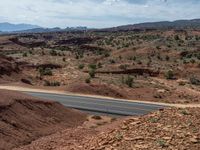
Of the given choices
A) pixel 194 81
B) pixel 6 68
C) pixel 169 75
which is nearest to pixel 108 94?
pixel 6 68

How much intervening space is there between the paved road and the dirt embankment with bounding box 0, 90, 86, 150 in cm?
459

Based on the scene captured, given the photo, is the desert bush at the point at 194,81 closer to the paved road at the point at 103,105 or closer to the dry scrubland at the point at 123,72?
the dry scrubland at the point at 123,72

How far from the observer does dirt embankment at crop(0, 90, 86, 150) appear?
2506 centimetres

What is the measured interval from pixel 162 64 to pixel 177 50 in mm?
14217

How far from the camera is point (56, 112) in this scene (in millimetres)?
33219

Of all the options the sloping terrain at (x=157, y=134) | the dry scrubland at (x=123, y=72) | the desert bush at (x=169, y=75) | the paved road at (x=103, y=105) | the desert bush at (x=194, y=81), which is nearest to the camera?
the sloping terrain at (x=157, y=134)

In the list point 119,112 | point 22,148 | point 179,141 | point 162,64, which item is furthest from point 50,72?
point 179,141

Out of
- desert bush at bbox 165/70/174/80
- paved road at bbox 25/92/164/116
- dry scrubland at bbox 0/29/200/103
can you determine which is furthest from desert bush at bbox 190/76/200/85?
paved road at bbox 25/92/164/116

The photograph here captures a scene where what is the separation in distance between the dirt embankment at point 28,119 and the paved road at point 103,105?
4.59 metres

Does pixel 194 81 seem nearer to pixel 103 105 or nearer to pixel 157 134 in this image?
pixel 103 105

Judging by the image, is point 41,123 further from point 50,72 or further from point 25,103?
point 50,72

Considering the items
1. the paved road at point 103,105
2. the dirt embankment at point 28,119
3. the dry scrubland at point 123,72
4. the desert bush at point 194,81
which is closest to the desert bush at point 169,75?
the dry scrubland at point 123,72

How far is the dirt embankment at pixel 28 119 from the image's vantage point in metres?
25.1

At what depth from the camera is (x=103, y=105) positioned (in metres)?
42.9
